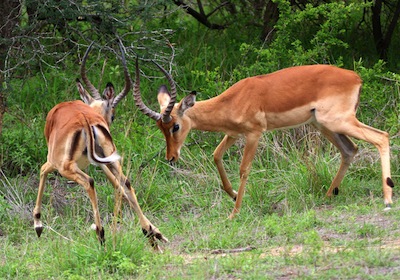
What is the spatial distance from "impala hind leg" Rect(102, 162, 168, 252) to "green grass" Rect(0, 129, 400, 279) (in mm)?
78

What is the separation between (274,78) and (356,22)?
4.48m

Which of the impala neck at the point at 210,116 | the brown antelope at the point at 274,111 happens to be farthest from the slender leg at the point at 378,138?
the impala neck at the point at 210,116

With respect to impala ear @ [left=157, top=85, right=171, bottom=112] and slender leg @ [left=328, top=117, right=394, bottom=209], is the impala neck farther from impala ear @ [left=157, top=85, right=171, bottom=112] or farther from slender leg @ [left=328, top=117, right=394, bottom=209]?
slender leg @ [left=328, top=117, right=394, bottom=209]

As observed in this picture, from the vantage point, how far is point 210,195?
7734 mm

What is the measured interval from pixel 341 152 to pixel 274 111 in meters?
0.72

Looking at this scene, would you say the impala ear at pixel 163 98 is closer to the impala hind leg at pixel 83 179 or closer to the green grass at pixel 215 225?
the green grass at pixel 215 225

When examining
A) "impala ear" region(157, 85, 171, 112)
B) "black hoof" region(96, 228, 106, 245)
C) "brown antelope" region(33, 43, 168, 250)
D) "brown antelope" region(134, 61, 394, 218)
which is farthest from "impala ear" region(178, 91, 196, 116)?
"black hoof" region(96, 228, 106, 245)

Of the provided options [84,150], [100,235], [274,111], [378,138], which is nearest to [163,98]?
[274,111]

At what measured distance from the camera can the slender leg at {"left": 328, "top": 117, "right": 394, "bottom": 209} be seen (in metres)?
6.72

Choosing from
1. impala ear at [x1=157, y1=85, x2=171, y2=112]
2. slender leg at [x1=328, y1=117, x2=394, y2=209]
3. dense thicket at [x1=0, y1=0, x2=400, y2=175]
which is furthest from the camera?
dense thicket at [x1=0, y1=0, x2=400, y2=175]

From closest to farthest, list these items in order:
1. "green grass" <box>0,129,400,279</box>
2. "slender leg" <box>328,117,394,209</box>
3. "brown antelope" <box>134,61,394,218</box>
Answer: "green grass" <box>0,129,400,279</box> < "slender leg" <box>328,117,394,209</box> < "brown antelope" <box>134,61,394,218</box>

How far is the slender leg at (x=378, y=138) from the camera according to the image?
6.72 m

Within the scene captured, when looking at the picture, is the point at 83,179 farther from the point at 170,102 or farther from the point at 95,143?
the point at 170,102

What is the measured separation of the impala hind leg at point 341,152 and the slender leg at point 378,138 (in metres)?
0.38
